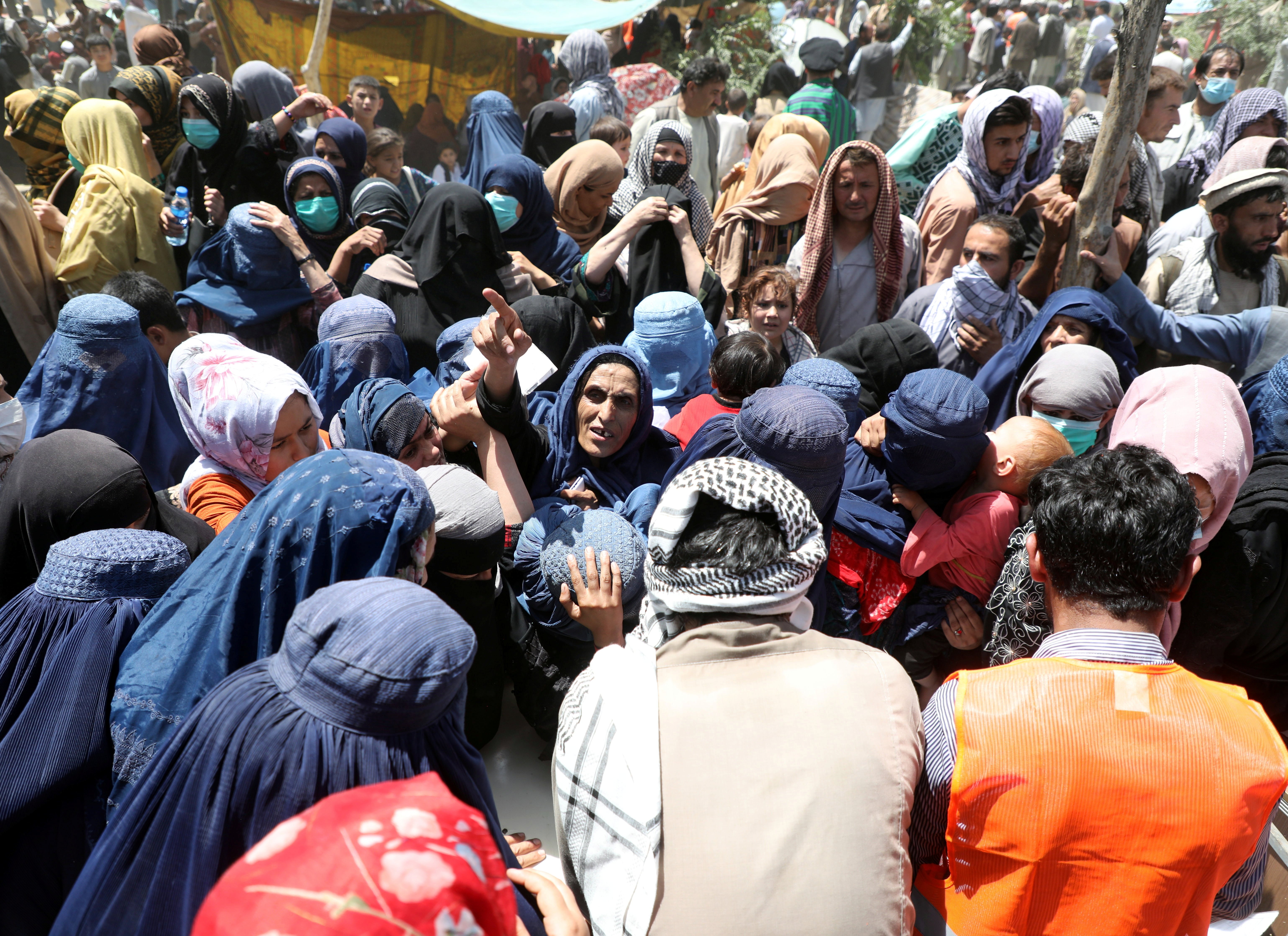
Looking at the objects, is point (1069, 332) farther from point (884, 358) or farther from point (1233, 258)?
point (1233, 258)

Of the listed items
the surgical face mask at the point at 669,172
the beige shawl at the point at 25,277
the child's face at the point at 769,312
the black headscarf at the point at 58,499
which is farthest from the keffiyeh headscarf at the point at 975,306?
the beige shawl at the point at 25,277

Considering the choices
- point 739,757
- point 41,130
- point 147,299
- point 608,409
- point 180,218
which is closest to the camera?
point 739,757

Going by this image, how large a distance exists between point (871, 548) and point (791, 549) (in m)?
1.04

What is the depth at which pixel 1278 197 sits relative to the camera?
3514 millimetres

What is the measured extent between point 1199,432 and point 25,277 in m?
4.64

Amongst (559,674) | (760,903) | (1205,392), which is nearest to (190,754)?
(760,903)

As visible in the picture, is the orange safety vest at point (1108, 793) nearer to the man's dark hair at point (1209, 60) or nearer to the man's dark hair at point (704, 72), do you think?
the man's dark hair at point (704, 72)

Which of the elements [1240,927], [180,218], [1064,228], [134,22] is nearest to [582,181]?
[180,218]

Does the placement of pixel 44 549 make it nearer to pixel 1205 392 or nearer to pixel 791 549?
pixel 791 549

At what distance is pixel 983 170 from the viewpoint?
4.16 metres

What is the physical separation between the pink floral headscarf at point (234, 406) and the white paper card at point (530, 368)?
0.64 metres

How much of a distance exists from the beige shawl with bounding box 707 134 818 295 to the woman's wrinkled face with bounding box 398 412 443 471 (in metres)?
2.34

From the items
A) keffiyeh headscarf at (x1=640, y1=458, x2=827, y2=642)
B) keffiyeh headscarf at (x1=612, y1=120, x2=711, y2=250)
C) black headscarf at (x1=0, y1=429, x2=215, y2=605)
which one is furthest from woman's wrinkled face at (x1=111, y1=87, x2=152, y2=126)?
keffiyeh headscarf at (x1=640, y1=458, x2=827, y2=642)

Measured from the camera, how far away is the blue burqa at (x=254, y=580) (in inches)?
56.2
